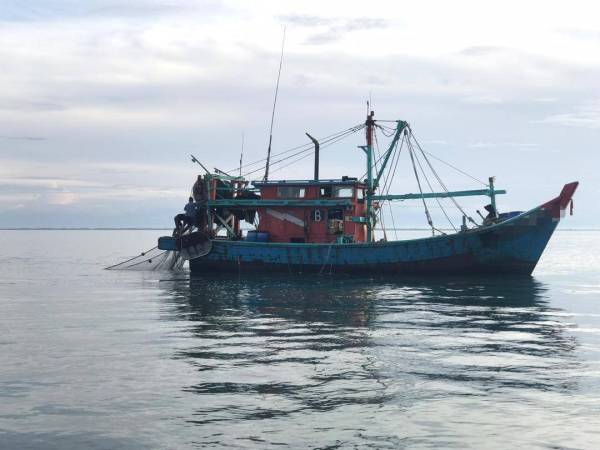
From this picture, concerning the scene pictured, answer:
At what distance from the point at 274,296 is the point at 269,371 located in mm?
17944

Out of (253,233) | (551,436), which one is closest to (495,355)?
(551,436)

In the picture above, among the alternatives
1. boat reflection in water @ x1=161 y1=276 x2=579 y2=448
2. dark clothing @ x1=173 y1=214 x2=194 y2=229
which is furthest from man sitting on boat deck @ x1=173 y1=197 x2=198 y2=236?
boat reflection in water @ x1=161 y1=276 x2=579 y2=448

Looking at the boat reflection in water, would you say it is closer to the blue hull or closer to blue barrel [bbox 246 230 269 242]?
the blue hull

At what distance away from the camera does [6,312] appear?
2919 centimetres

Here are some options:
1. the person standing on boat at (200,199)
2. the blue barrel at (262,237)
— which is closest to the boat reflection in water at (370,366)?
the blue barrel at (262,237)

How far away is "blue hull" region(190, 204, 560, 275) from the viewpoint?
41.9 meters

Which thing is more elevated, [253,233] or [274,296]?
[253,233]

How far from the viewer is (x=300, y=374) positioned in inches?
635

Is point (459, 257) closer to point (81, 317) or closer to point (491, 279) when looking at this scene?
point (491, 279)

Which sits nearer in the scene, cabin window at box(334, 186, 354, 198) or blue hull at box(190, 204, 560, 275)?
blue hull at box(190, 204, 560, 275)

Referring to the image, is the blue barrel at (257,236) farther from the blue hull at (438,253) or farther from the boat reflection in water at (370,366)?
the boat reflection in water at (370,366)

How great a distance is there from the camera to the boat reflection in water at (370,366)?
12.3 meters

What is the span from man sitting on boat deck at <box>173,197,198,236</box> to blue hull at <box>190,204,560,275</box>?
4.73 meters

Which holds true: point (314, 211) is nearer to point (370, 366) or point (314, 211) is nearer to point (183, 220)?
point (183, 220)
